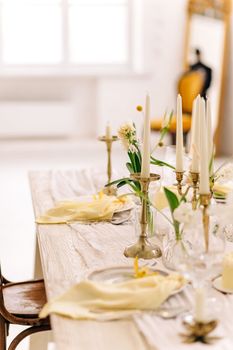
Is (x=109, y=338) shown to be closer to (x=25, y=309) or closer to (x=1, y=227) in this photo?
(x=25, y=309)

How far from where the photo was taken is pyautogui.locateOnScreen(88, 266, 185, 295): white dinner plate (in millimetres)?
1604

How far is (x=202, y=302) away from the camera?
1305 mm

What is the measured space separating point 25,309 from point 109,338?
2.79ft

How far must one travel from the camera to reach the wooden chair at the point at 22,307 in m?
2.06

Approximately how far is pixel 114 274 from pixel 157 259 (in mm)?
207

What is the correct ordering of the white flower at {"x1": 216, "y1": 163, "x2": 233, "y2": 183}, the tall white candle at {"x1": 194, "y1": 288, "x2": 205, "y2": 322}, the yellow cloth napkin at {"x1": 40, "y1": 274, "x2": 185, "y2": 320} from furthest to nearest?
the white flower at {"x1": 216, "y1": 163, "x2": 233, "y2": 183} → the yellow cloth napkin at {"x1": 40, "y1": 274, "x2": 185, "y2": 320} → the tall white candle at {"x1": 194, "y1": 288, "x2": 205, "y2": 322}

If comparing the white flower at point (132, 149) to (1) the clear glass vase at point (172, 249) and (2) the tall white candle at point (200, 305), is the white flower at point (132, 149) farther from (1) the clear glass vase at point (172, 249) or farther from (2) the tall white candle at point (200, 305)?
(2) the tall white candle at point (200, 305)

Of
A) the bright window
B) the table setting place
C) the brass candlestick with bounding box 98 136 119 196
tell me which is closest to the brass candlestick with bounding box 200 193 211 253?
the table setting place

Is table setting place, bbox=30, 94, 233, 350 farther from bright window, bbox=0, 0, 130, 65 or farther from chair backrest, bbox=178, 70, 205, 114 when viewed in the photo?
bright window, bbox=0, 0, 130, 65

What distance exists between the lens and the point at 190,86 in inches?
270

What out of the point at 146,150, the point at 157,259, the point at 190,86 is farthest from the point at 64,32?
the point at 157,259

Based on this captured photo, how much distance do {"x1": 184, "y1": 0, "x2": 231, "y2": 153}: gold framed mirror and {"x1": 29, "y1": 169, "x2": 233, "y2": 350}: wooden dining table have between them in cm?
451

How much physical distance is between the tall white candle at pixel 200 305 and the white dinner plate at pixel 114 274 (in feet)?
0.99

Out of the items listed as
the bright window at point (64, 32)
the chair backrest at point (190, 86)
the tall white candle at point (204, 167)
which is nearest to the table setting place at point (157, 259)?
the tall white candle at point (204, 167)
